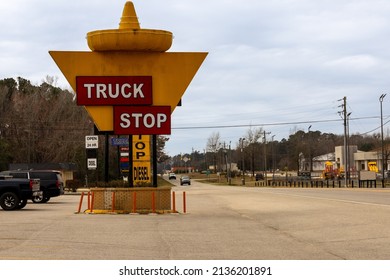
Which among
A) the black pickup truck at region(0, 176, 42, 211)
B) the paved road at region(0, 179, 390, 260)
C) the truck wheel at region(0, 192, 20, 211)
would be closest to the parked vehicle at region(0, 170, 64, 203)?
the black pickup truck at region(0, 176, 42, 211)

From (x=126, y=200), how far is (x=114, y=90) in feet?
14.8

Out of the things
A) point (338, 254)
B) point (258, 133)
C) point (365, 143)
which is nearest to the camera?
point (338, 254)

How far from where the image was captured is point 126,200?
966 inches

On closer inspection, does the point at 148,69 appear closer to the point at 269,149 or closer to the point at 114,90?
the point at 114,90

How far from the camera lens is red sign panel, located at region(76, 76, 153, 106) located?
81.4ft

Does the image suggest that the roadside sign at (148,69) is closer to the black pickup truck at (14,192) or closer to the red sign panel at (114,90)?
the red sign panel at (114,90)

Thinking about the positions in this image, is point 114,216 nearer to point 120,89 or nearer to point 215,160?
point 120,89

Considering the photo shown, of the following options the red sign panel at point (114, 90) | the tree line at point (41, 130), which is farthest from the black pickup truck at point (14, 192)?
the tree line at point (41, 130)

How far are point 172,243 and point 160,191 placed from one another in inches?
432

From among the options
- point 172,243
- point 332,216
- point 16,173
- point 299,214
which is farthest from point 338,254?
point 16,173

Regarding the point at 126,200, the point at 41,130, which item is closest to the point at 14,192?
the point at 126,200

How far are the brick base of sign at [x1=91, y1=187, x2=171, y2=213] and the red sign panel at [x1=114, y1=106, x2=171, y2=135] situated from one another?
7.85 feet

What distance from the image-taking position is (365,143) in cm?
18025

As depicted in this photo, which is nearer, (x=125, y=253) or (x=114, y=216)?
(x=125, y=253)
